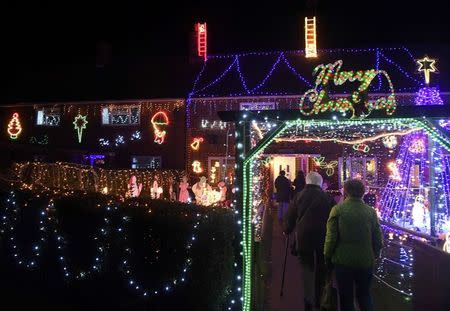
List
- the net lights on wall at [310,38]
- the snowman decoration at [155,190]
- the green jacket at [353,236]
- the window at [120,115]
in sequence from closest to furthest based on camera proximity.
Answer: the green jacket at [353,236] → the snowman decoration at [155,190] → the net lights on wall at [310,38] → the window at [120,115]

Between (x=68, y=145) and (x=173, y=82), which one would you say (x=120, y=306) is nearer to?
(x=173, y=82)

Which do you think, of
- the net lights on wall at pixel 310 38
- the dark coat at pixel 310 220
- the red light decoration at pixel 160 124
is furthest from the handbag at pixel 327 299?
the net lights on wall at pixel 310 38

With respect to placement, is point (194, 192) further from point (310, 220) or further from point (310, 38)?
point (310, 38)

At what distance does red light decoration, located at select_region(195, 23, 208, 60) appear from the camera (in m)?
22.3

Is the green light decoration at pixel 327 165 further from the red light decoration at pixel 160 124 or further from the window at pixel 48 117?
the window at pixel 48 117

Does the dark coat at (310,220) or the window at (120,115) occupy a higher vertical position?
the window at (120,115)

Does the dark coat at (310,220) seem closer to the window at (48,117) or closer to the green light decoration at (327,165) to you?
the green light decoration at (327,165)

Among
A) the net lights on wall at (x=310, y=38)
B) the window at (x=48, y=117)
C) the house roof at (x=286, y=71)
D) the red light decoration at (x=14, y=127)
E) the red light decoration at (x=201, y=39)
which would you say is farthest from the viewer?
the red light decoration at (x=14, y=127)

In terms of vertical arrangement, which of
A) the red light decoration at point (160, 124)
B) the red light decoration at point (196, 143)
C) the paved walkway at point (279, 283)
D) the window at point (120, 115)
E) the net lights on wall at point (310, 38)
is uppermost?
the net lights on wall at point (310, 38)

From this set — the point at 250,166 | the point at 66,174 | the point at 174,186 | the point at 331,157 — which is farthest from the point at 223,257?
the point at 331,157

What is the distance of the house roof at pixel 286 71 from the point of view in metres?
19.3

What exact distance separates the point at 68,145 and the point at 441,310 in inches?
849

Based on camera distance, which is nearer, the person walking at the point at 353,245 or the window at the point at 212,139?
the person walking at the point at 353,245

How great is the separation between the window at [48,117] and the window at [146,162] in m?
5.13
